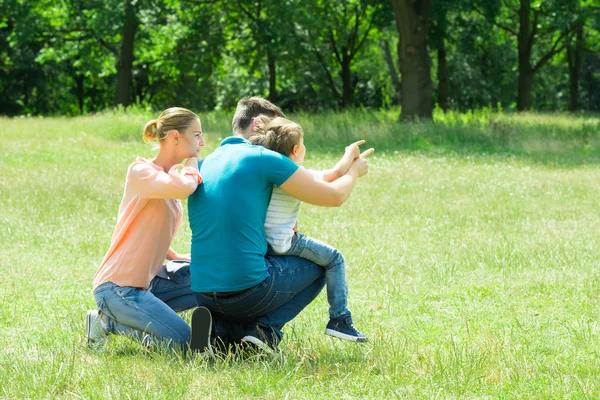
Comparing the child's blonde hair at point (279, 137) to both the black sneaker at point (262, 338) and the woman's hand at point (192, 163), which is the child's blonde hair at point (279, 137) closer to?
the woman's hand at point (192, 163)

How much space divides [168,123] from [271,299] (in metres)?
1.20

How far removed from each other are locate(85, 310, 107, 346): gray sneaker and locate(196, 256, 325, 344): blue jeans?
2.22ft

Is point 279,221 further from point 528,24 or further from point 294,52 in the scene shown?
point 528,24

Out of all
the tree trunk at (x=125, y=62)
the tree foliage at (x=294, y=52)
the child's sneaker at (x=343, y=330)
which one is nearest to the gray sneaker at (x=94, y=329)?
the child's sneaker at (x=343, y=330)

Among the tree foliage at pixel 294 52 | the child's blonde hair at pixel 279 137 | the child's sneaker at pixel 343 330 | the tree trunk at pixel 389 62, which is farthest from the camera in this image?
the tree trunk at pixel 389 62

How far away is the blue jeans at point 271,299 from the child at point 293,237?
2.9 inches

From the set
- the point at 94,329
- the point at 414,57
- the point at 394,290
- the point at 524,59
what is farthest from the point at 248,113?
the point at 524,59

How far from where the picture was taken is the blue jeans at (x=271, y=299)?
4734 mm

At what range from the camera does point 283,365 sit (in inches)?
177

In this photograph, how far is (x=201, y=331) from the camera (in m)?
4.67

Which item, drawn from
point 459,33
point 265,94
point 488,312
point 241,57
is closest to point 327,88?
point 265,94

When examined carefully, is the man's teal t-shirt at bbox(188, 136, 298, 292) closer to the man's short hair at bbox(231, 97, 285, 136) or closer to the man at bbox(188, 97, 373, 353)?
the man at bbox(188, 97, 373, 353)

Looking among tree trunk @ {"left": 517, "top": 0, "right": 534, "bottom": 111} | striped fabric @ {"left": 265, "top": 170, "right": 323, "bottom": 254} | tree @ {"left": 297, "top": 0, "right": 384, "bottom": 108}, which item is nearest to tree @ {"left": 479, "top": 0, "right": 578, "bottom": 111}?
tree trunk @ {"left": 517, "top": 0, "right": 534, "bottom": 111}

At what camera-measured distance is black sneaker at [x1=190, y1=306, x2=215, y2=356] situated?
465cm
